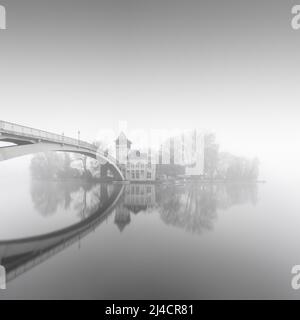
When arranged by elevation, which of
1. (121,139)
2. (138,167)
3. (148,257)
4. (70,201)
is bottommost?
(148,257)

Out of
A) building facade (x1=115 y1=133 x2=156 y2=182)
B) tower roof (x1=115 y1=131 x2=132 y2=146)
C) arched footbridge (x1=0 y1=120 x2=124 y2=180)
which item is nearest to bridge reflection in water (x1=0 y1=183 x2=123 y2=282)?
arched footbridge (x1=0 y1=120 x2=124 y2=180)

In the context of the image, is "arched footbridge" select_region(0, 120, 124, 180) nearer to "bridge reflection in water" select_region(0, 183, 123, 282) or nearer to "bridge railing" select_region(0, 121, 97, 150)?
"bridge railing" select_region(0, 121, 97, 150)

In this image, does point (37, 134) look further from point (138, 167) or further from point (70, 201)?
point (138, 167)

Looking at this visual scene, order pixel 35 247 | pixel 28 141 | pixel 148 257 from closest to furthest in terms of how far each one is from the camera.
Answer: pixel 148 257, pixel 35 247, pixel 28 141

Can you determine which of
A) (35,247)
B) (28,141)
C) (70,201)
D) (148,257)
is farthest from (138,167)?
(148,257)

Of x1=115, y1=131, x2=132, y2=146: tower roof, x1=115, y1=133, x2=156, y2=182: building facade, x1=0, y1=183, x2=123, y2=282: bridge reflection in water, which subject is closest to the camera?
x1=0, y1=183, x2=123, y2=282: bridge reflection in water

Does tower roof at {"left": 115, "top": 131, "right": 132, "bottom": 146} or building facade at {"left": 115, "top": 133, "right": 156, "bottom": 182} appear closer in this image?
building facade at {"left": 115, "top": 133, "right": 156, "bottom": 182}

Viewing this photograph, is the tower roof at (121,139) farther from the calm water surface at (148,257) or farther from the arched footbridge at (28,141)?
the calm water surface at (148,257)

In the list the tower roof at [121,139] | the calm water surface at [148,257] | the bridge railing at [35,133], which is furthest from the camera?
the tower roof at [121,139]

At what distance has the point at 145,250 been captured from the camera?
8.99m

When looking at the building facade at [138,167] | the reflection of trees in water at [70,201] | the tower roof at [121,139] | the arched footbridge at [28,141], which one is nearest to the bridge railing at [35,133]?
the arched footbridge at [28,141]

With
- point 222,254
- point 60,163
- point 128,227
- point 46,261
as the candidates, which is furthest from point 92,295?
point 60,163

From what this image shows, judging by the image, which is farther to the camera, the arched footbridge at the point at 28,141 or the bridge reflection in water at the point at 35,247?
the arched footbridge at the point at 28,141
